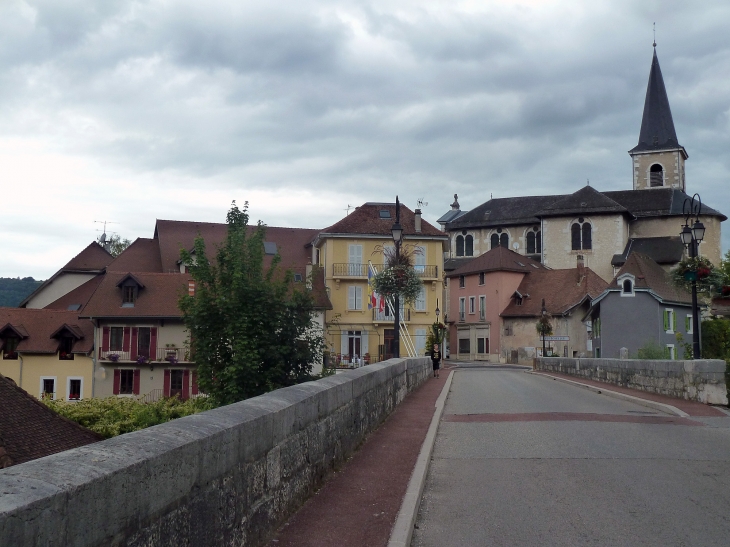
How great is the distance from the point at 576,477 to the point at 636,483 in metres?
0.64

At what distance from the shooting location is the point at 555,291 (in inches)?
2667

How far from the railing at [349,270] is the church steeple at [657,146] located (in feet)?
156

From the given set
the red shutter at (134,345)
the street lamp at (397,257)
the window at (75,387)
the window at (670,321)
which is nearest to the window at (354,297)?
the red shutter at (134,345)

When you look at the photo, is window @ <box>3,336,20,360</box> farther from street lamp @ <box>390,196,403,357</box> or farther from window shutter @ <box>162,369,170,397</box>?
street lamp @ <box>390,196,403,357</box>

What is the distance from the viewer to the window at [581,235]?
79.1 meters

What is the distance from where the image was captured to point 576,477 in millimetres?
8641

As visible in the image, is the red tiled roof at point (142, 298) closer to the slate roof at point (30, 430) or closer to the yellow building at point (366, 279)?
the yellow building at point (366, 279)

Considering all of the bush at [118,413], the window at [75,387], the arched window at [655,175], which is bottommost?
the bush at [118,413]

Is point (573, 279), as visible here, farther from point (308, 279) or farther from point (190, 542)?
point (190, 542)

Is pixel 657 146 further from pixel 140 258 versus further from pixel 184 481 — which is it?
pixel 184 481

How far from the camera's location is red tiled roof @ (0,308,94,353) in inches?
1987

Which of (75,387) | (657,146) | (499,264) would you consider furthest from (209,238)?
(657,146)

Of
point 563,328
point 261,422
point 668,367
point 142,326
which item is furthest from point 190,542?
point 563,328

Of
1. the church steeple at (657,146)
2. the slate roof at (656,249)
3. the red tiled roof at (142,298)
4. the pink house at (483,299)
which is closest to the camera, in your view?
the red tiled roof at (142,298)
